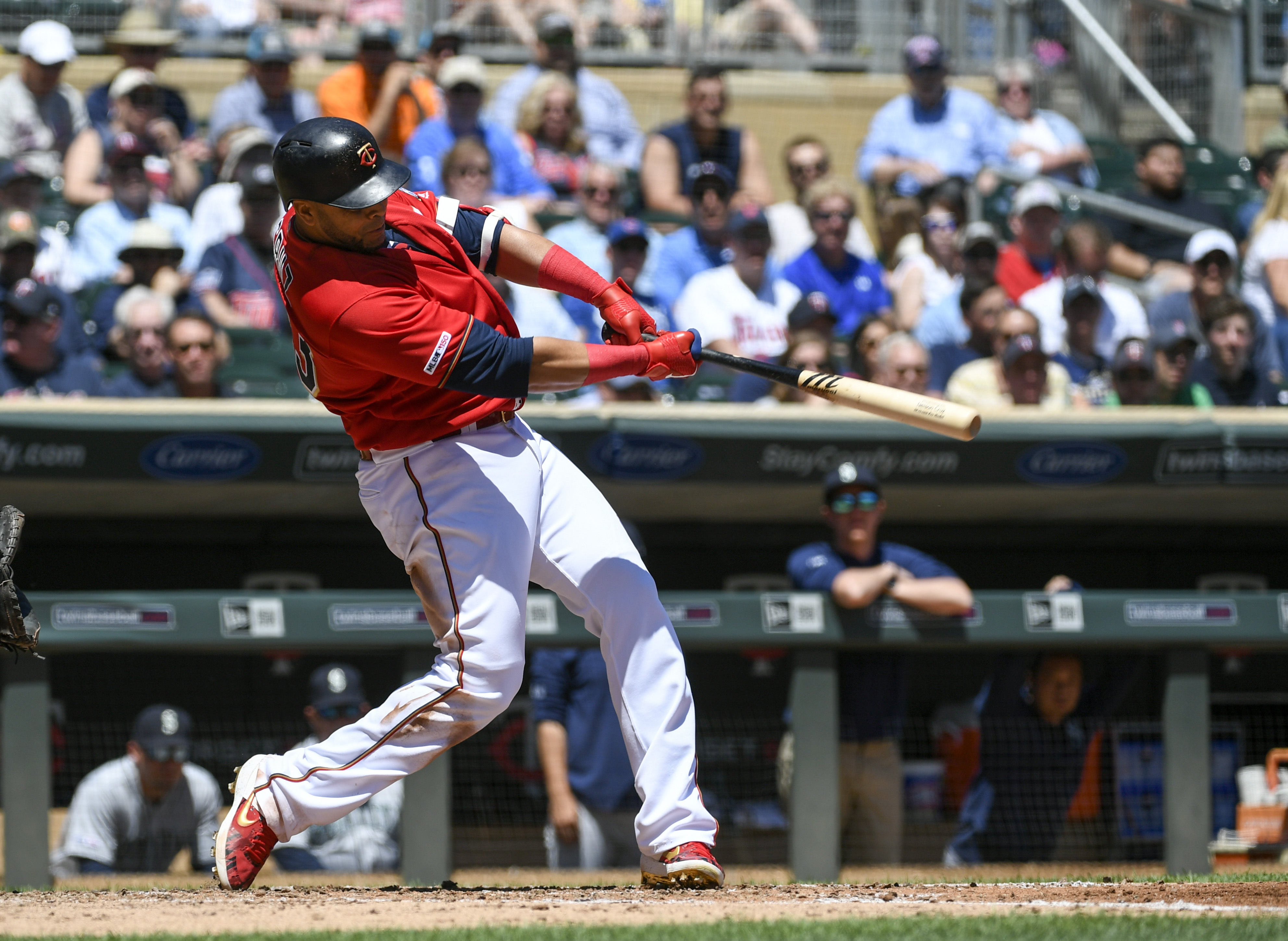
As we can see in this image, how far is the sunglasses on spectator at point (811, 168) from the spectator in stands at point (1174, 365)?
88.3 inches

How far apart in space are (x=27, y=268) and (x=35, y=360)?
0.59 m

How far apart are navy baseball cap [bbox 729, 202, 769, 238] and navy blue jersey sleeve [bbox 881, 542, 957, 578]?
2123 mm

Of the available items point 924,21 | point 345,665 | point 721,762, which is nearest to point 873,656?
point 721,762

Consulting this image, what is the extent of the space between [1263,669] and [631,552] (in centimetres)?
292

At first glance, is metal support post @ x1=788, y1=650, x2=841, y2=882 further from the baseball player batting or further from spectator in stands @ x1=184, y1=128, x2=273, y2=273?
spectator in stands @ x1=184, y1=128, x2=273, y2=273

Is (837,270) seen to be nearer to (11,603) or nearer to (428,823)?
(428,823)

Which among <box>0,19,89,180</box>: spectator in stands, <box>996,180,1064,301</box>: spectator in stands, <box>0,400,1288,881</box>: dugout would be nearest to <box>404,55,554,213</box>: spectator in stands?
<box>0,19,89,180</box>: spectator in stands

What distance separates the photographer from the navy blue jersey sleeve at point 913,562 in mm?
5172

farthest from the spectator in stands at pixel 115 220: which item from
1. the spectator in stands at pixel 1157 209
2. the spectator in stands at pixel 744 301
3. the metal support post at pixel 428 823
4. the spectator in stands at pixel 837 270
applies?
the spectator in stands at pixel 1157 209

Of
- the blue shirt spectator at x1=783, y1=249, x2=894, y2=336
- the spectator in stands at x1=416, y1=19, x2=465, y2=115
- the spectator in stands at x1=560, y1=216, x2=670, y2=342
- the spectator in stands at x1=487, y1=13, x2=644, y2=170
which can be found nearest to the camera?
the spectator in stands at x1=560, y1=216, x2=670, y2=342

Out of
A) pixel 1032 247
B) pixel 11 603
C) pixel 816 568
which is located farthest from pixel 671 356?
pixel 1032 247

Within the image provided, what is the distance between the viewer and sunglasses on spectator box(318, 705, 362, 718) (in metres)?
5.16

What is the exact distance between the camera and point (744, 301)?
688cm

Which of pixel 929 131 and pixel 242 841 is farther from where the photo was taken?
pixel 929 131
